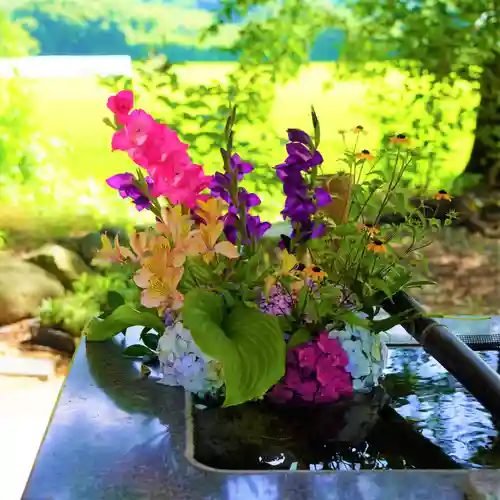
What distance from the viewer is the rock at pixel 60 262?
3.42m

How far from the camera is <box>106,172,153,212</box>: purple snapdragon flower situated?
97 centimetres

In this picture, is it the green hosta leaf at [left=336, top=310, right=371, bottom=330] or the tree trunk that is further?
the tree trunk

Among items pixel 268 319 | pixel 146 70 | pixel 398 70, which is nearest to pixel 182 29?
pixel 146 70

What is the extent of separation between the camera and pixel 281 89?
3326 mm

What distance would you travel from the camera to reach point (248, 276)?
0.96 meters

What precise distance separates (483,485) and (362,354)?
0.27 meters

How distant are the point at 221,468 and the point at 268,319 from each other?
0.17 metres

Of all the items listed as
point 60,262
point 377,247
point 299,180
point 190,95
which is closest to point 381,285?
point 377,247

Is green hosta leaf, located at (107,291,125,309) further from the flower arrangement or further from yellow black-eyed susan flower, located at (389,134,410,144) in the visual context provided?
yellow black-eyed susan flower, located at (389,134,410,144)

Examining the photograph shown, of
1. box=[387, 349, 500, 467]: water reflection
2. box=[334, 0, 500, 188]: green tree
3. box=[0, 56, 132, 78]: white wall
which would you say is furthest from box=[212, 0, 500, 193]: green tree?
box=[387, 349, 500, 467]: water reflection

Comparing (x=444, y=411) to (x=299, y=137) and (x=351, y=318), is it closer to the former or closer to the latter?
(x=351, y=318)

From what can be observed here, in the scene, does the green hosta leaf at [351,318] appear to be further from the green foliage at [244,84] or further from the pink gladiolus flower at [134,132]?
the green foliage at [244,84]

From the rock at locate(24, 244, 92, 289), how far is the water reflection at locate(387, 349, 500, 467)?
2.42m

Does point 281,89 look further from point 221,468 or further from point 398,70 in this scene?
point 221,468
